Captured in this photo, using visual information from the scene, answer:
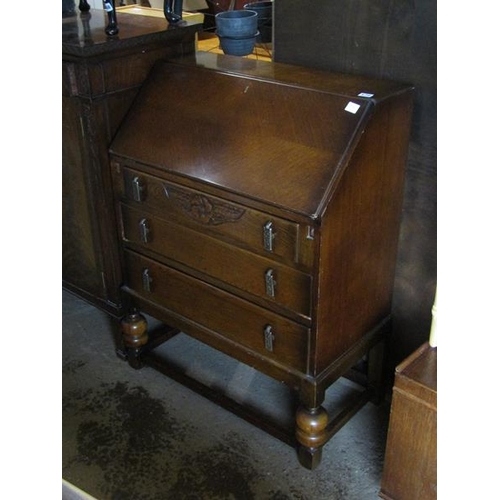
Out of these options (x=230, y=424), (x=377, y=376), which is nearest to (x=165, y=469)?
(x=230, y=424)

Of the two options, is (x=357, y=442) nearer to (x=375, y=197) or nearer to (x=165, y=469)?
(x=165, y=469)

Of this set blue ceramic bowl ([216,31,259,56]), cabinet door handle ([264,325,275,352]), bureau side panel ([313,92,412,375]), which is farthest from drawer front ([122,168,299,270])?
blue ceramic bowl ([216,31,259,56])

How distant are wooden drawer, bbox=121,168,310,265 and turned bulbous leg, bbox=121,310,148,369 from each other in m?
0.45

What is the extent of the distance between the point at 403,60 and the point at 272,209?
53 centimetres

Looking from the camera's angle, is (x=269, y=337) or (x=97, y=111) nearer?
(x=269, y=337)

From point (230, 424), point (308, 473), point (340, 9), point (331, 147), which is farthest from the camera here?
point (230, 424)

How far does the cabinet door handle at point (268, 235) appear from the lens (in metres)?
1.46

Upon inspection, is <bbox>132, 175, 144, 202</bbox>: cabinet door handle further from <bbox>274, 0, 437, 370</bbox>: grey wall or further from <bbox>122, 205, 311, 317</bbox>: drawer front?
<bbox>274, 0, 437, 370</bbox>: grey wall

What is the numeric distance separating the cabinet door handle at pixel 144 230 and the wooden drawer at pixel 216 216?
5cm

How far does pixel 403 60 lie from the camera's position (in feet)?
5.19

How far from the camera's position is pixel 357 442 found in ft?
6.13

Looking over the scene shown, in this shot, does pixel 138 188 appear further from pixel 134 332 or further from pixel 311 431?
pixel 311 431

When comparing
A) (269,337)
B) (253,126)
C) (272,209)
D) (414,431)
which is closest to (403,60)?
(253,126)

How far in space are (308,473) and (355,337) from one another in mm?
408
